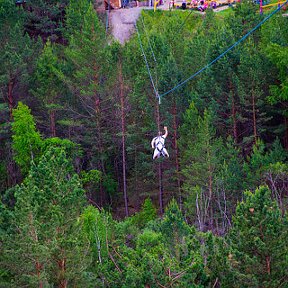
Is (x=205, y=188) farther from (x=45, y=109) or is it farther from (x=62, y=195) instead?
(x=45, y=109)

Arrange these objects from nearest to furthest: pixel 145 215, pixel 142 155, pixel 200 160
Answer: pixel 200 160
pixel 145 215
pixel 142 155

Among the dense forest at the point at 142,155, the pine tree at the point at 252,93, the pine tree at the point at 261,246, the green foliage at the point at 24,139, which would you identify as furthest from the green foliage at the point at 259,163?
the green foliage at the point at 24,139

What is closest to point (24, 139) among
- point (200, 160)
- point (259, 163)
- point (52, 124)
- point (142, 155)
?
point (52, 124)

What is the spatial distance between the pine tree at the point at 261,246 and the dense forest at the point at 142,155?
43 millimetres

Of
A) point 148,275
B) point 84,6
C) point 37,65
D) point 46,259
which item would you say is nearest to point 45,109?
point 37,65

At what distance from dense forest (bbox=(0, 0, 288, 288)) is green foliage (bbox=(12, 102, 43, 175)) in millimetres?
84

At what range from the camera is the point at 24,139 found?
165 feet

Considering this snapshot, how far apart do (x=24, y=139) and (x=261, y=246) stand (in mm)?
27157

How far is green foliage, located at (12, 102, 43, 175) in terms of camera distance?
5031cm

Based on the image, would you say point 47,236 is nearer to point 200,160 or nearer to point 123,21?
point 200,160

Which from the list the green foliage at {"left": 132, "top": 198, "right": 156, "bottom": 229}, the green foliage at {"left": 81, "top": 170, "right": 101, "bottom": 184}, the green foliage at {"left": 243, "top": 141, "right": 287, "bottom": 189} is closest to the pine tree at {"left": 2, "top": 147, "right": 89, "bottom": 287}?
the green foliage at {"left": 243, "top": 141, "right": 287, "bottom": 189}

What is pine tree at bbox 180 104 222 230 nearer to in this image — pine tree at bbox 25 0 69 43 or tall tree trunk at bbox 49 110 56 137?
tall tree trunk at bbox 49 110 56 137

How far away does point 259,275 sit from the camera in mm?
26469

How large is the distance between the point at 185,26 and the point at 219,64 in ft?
58.8
